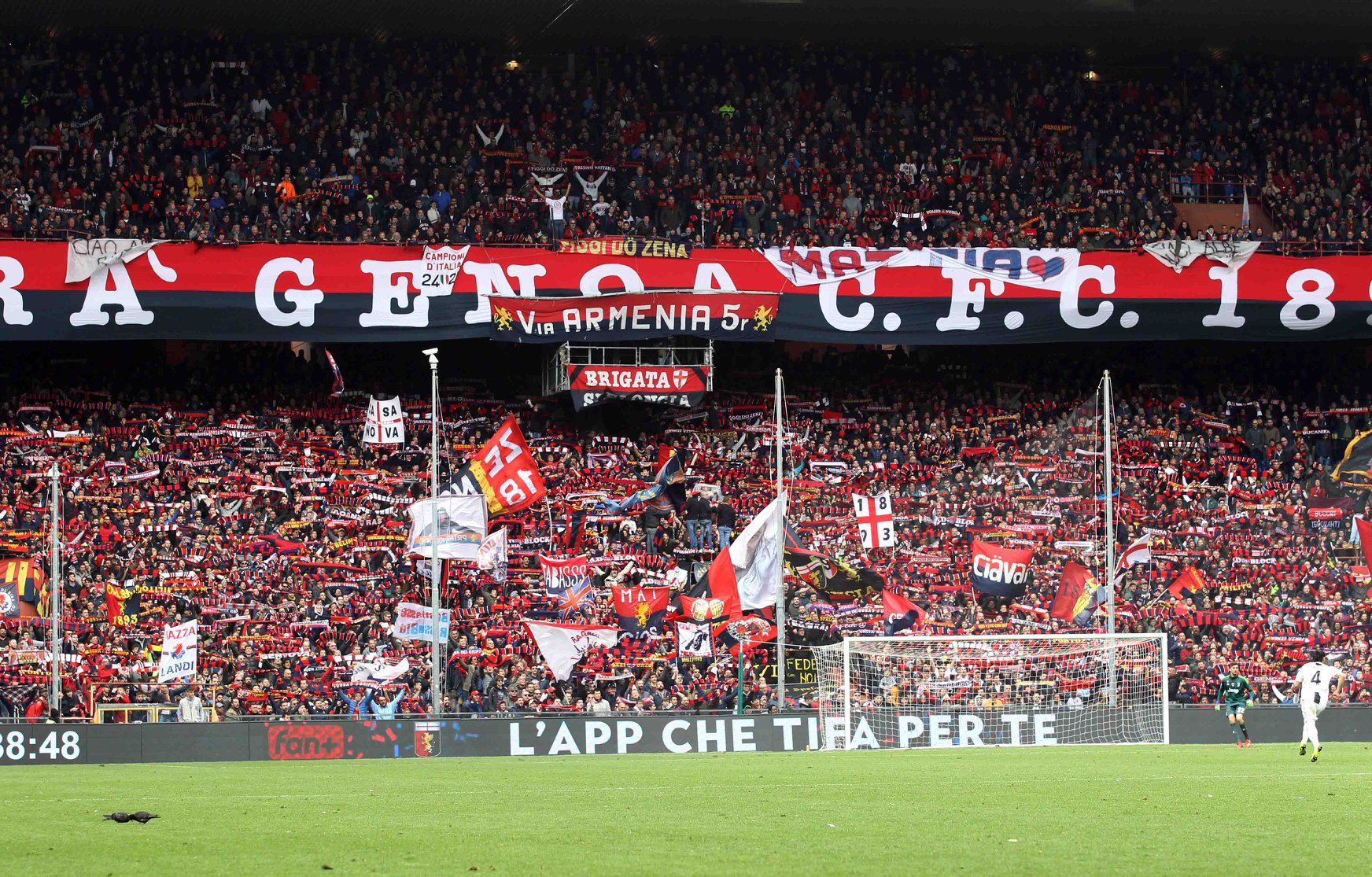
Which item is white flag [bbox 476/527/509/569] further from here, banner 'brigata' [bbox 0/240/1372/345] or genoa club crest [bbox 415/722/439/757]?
genoa club crest [bbox 415/722/439/757]

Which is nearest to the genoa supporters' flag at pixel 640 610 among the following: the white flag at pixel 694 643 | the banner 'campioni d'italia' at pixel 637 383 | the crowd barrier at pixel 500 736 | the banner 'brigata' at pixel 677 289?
the white flag at pixel 694 643

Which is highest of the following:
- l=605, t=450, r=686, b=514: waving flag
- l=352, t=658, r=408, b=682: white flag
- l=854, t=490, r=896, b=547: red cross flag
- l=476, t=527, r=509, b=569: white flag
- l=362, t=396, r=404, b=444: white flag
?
l=362, t=396, r=404, b=444: white flag

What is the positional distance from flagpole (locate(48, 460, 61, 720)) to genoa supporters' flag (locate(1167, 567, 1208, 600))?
24.0 m

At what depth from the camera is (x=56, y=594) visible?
111 feet

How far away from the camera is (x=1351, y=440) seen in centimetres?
4284

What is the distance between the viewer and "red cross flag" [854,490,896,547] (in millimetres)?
39875

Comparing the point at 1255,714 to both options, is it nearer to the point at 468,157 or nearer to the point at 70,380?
the point at 468,157

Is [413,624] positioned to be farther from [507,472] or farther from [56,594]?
[56,594]

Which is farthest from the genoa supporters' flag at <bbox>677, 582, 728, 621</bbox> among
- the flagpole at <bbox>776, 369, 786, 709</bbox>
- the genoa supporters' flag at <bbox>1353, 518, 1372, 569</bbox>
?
the genoa supporters' flag at <bbox>1353, 518, 1372, 569</bbox>

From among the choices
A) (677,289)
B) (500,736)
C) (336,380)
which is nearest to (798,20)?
(677,289)

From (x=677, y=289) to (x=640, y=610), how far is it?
7.90m

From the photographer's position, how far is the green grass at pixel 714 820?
1177 cm

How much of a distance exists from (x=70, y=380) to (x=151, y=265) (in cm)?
349

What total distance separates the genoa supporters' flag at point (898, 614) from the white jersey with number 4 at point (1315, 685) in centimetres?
1212
